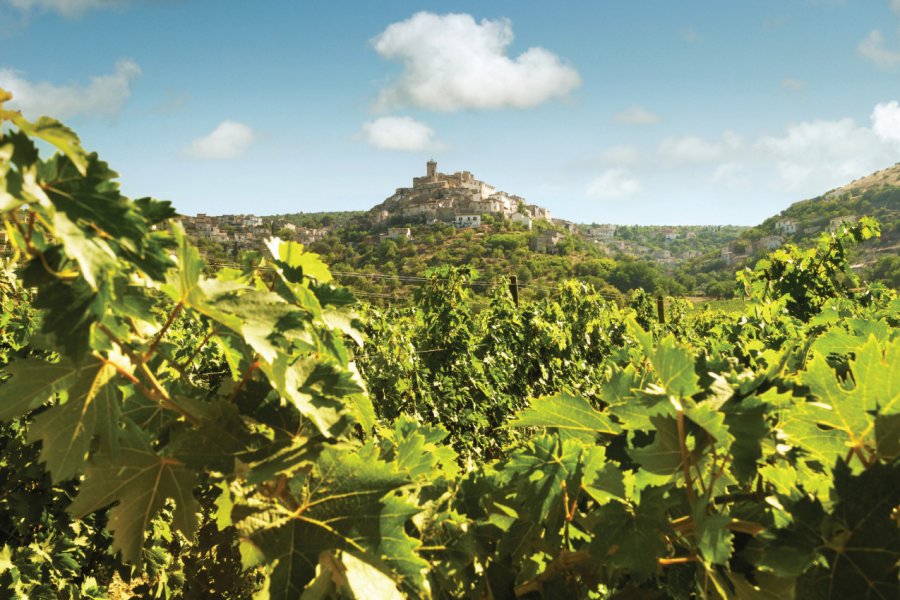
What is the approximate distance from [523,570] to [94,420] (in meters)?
0.61

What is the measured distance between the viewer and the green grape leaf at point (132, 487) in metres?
0.76

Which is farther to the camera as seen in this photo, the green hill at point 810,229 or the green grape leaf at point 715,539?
the green hill at point 810,229

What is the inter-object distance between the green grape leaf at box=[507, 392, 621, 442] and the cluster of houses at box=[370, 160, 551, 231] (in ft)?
289

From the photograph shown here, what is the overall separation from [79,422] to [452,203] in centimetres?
9953

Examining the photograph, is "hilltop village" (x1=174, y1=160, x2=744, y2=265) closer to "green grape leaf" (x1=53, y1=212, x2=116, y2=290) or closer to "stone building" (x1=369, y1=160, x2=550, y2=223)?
"stone building" (x1=369, y1=160, x2=550, y2=223)

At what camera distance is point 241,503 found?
68 centimetres

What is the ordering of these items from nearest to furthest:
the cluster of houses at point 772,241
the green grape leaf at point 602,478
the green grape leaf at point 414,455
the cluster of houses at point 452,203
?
the green grape leaf at point 602,478 < the green grape leaf at point 414,455 < the cluster of houses at point 772,241 < the cluster of houses at point 452,203

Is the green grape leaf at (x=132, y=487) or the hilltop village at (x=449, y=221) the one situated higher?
the hilltop village at (x=449, y=221)

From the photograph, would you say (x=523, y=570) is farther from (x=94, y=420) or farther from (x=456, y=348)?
(x=456, y=348)

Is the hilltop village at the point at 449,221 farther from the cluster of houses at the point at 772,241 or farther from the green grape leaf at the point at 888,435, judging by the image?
the green grape leaf at the point at 888,435

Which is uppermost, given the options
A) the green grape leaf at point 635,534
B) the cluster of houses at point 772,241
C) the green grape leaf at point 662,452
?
the cluster of houses at point 772,241

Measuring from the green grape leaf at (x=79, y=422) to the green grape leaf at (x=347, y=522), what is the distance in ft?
0.69

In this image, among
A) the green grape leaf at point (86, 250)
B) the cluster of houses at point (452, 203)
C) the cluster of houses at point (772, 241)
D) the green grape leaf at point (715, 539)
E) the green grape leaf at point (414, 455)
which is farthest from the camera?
the cluster of houses at point (452, 203)

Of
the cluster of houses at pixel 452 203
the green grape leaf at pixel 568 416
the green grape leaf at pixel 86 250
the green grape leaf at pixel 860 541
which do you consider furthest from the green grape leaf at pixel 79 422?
the cluster of houses at pixel 452 203
